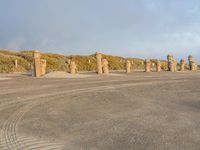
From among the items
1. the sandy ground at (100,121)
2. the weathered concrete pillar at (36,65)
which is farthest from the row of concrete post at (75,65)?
the sandy ground at (100,121)

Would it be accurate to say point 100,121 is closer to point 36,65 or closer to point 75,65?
point 36,65

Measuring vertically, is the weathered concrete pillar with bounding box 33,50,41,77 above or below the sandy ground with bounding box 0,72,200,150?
above

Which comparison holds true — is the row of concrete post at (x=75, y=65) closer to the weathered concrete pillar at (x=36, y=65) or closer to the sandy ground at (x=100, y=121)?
the weathered concrete pillar at (x=36, y=65)

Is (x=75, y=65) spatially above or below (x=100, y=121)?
above

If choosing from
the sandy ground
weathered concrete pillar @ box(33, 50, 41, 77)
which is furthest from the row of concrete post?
the sandy ground

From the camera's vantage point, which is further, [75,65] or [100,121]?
[75,65]

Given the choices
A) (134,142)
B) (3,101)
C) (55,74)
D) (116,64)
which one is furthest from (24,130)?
(116,64)

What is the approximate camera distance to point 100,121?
943 cm

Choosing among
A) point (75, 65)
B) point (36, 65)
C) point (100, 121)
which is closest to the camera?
point (100, 121)

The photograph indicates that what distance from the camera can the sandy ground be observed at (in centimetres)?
712

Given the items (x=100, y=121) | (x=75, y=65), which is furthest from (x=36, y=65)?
(x=100, y=121)

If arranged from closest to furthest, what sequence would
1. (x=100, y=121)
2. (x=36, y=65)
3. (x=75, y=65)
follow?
(x=100, y=121) < (x=36, y=65) < (x=75, y=65)

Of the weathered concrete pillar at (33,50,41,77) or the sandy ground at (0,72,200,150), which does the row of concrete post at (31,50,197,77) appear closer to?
the weathered concrete pillar at (33,50,41,77)

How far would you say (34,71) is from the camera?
95.8 ft
